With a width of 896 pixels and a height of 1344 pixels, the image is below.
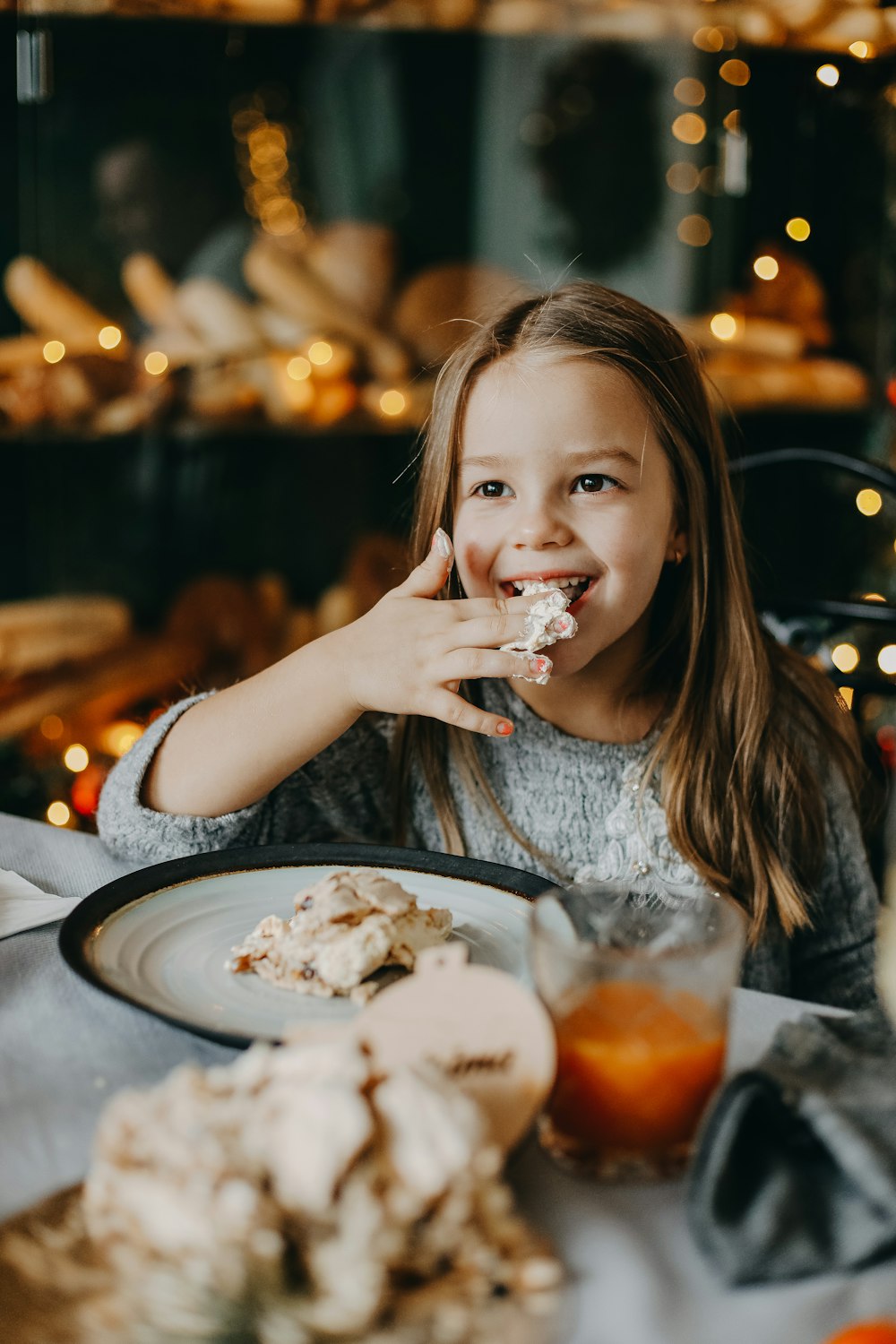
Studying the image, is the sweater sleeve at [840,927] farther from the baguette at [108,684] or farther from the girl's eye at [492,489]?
the baguette at [108,684]

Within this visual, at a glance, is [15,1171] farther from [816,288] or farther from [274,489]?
[816,288]

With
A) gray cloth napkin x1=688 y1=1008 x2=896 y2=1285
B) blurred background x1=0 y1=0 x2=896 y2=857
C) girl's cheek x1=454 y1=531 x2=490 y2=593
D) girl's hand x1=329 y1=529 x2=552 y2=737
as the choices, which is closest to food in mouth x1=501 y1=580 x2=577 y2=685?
girl's hand x1=329 y1=529 x2=552 y2=737

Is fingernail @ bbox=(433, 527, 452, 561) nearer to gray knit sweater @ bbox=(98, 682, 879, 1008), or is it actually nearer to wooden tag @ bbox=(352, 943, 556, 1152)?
gray knit sweater @ bbox=(98, 682, 879, 1008)

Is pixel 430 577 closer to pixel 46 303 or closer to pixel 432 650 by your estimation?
pixel 432 650

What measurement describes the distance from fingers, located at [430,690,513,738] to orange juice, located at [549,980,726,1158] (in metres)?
0.33

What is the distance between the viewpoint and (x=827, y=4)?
246cm

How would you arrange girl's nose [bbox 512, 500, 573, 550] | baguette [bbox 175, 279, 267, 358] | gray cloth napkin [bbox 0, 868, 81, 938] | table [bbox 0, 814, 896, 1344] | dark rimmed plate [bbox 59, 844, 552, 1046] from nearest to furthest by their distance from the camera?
table [bbox 0, 814, 896, 1344] → dark rimmed plate [bbox 59, 844, 552, 1046] → gray cloth napkin [bbox 0, 868, 81, 938] → girl's nose [bbox 512, 500, 573, 550] → baguette [bbox 175, 279, 267, 358]

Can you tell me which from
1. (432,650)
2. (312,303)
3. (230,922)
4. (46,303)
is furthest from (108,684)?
(230,922)

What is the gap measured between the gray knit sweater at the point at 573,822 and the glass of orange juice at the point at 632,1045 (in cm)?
58

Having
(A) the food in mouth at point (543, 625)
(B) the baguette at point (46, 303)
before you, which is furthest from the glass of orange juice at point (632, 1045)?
(B) the baguette at point (46, 303)

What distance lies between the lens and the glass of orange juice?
0.51 metres

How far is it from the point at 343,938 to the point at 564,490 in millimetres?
517

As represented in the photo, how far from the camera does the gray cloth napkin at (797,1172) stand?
1.52ft

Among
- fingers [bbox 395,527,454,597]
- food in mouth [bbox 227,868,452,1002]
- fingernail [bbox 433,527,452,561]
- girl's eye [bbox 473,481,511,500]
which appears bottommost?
food in mouth [bbox 227,868,452,1002]
